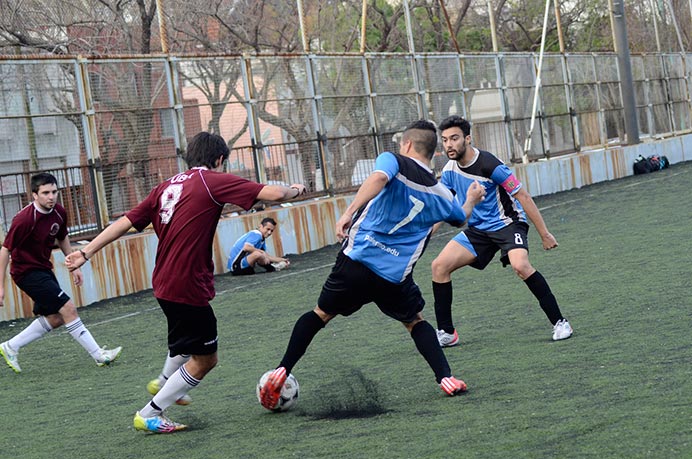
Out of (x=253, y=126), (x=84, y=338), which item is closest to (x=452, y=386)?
(x=84, y=338)

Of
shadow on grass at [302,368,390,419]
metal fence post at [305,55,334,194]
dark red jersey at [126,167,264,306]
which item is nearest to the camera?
dark red jersey at [126,167,264,306]

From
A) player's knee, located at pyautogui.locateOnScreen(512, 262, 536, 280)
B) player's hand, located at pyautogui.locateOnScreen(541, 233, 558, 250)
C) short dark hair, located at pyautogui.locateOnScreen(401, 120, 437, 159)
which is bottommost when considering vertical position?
player's knee, located at pyautogui.locateOnScreen(512, 262, 536, 280)

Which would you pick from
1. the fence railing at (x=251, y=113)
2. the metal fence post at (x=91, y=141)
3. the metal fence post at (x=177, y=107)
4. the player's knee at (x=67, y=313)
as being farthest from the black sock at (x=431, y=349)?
the metal fence post at (x=177, y=107)

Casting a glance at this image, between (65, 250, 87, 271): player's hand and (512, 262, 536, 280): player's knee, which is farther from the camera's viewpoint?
(512, 262, 536, 280): player's knee

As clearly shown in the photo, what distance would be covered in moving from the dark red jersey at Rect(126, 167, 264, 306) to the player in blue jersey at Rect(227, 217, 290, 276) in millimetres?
9573

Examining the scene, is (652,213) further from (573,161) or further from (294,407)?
(294,407)

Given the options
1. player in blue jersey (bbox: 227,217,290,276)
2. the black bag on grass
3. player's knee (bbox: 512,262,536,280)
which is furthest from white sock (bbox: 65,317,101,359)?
the black bag on grass

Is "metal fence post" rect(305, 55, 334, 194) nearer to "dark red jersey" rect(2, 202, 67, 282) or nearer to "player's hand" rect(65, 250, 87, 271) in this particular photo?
"dark red jersey" rect(2, 202, 67, 282)

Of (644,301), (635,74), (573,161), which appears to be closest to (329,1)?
(573,161)

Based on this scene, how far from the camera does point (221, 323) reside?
11.6 metres

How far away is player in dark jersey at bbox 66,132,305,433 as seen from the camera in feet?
20.4

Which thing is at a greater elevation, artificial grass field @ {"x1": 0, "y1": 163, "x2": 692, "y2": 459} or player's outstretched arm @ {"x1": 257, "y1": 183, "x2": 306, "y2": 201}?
player's outstretched arm @ {"x1": 257, "y1": 183, "x2": 306, "y2": 201}

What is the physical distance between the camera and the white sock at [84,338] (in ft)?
31.1

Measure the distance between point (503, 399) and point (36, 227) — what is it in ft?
16.3
